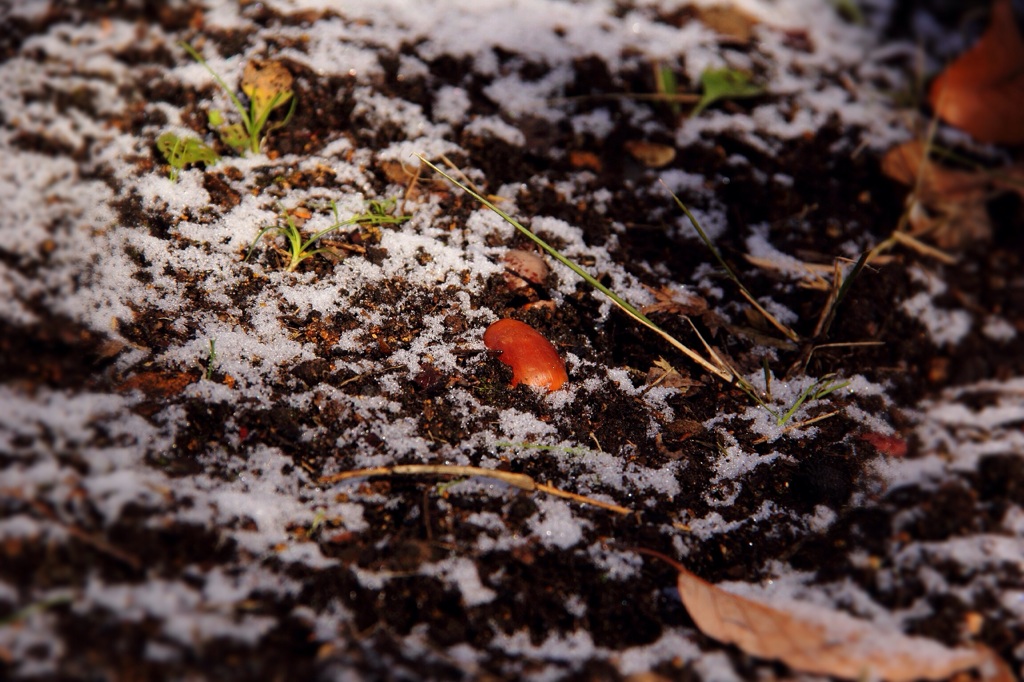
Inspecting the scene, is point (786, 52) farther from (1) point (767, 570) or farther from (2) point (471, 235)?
(1) point (767, 570)

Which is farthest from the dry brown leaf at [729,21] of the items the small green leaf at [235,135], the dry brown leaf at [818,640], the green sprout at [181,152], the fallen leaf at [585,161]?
the dry brown leaf at [818,640]

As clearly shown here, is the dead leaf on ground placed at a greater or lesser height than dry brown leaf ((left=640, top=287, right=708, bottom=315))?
greater

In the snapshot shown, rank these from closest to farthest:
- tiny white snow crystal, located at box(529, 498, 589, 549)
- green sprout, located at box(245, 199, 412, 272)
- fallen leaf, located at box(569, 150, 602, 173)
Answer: tiny white snow crystal, located at box(529, 498, 589, 549) → green sprout, located at box(245, 199, 412, 272) → fallen leaf, located at box(569, 150, 602, 173)

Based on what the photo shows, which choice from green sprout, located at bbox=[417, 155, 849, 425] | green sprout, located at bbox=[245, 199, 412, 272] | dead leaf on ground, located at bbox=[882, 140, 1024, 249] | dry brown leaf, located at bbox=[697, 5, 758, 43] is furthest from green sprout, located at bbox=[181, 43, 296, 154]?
dead leaf on ground, located at bbox=[882, 140, 1024, 249]

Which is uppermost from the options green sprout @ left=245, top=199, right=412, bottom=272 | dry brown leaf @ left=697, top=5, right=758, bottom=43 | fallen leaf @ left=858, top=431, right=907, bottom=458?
dry brown leaf @ left=697, top=5, right=758, bottom=43

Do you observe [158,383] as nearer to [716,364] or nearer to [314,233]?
[314,233]

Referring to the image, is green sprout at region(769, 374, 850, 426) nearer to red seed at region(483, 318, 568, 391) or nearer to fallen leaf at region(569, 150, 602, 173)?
red seed at region(483, 318, 568, 391)

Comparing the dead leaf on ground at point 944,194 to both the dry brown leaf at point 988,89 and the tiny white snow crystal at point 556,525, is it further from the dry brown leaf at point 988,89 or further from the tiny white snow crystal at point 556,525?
the tiny white snow crystal at point 556,525
